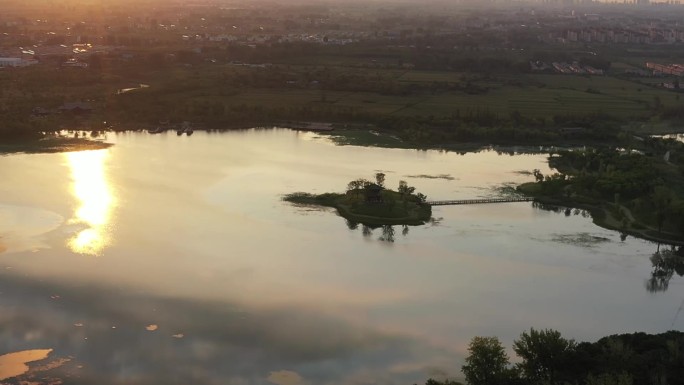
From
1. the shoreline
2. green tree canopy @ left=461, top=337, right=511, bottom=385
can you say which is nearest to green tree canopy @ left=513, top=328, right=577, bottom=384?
green tree canopy @ left=461, top=337, right=511, bottom=385

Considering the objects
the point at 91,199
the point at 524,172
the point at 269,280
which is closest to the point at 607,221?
the point at 524,172

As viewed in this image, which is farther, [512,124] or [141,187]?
[512,124]

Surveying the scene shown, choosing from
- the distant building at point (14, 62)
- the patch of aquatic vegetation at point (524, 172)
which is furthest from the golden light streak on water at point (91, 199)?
the distant building at point (14, 62)

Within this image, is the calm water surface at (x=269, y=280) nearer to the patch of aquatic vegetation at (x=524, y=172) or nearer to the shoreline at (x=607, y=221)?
the shoreline at (x=607, y=221)

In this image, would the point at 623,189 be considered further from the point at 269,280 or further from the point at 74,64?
the point at 74,64

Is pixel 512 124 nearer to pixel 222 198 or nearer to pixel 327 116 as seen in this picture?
pixel 327 116

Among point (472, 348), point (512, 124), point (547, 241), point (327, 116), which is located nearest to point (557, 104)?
point (512, 124)
